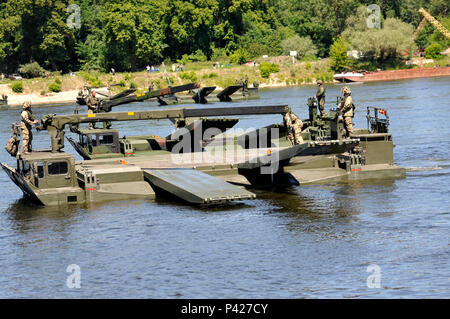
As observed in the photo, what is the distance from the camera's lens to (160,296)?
18.8 metres

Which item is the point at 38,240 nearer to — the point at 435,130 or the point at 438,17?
the point at 435,130

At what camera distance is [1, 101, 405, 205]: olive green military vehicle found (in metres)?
29.1

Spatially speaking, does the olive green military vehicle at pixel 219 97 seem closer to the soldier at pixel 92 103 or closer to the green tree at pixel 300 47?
the soldier at pixel 92 103

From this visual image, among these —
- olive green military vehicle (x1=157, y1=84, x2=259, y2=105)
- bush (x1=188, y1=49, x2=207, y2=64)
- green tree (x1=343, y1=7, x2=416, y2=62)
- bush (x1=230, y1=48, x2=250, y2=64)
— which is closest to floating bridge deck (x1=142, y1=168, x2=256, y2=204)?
olive green military vehicle (x1=157, y1=84, x2=259, y2=105)

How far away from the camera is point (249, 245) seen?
75.2 feet

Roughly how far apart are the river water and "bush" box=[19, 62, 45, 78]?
93185 millimetres

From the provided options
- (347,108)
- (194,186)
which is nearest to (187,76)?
(347,108)

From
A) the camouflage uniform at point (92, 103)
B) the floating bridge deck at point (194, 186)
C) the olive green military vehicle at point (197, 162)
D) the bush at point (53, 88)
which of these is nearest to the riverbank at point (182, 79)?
the bush at point (53, 88)

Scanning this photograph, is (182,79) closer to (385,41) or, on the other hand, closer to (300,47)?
(300,47)

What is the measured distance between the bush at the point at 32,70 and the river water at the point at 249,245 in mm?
93185

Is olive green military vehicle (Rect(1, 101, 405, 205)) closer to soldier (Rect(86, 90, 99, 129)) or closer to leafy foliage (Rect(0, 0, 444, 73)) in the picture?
soldier (Rect(86, 90, 99, 129))

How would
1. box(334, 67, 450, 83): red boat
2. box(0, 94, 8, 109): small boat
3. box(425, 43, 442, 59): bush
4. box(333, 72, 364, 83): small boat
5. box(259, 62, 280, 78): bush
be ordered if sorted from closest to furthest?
box(0, 94, 8, 109): small boat → box(333, 72, 364, 83): small boat → box(334, 67, 450, 83): red boat → box(259, 62, 280, 78): bush → box(425, 43, 442, 59): bush

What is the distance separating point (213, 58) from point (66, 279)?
114 m

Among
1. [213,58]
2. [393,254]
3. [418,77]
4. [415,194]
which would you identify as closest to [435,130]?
[415,194]
